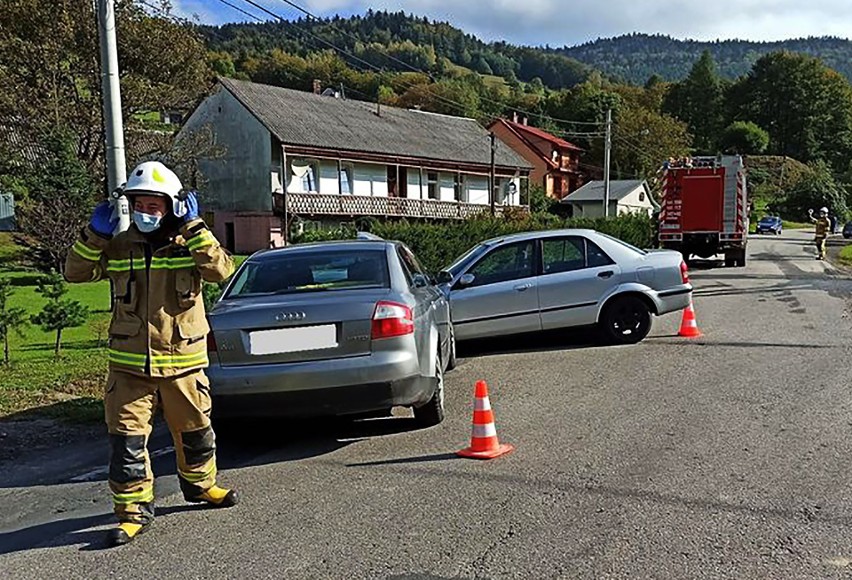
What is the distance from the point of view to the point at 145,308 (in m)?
4.34

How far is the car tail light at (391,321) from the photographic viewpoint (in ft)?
18.5

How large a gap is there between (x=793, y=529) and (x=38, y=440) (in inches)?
214

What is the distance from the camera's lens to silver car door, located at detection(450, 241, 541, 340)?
32.7 feet

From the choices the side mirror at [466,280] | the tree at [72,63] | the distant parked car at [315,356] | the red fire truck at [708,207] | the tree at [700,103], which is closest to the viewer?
the distant parked car at [315,356]

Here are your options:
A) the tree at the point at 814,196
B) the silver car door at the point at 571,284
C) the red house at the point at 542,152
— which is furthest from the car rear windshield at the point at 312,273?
the tree at the point at 814,196

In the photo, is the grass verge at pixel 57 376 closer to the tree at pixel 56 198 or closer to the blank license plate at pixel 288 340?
the blank license plate at pixel 288 340

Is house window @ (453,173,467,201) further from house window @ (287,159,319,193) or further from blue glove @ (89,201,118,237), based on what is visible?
blue glove @ (89,201,118,237)

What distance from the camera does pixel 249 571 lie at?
380 centimetres

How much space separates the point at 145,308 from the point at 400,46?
62827 millimetres

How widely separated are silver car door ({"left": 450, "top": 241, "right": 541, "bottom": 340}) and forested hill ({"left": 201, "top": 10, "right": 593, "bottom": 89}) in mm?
9794

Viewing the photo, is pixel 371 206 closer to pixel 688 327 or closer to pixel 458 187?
pixel 458 187

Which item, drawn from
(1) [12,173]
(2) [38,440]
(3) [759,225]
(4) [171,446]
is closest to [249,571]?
(4) [171,446]

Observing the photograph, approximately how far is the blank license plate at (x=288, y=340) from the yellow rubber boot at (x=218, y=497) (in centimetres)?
111

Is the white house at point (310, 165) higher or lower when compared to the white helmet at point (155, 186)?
higher
